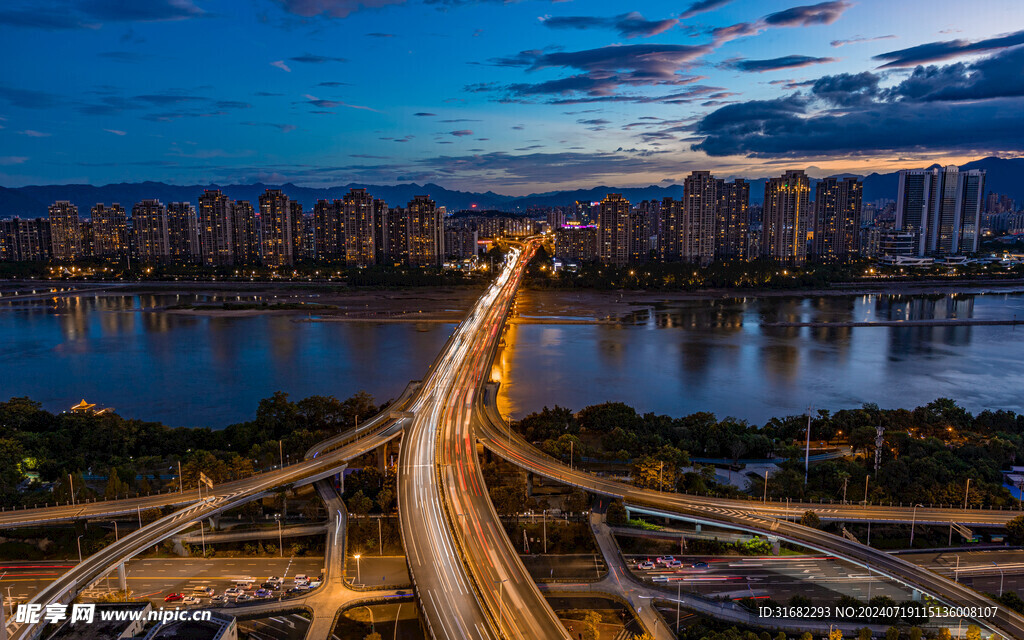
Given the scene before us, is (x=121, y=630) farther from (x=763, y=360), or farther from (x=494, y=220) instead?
(x=494, y=220)

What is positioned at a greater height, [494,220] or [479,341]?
[494,220]

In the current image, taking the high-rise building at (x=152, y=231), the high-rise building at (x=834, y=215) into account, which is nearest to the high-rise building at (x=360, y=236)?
the high-rise building at (x=152, y=231)

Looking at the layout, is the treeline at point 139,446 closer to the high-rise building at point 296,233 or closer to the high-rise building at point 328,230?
the high-rise building at point 296,233

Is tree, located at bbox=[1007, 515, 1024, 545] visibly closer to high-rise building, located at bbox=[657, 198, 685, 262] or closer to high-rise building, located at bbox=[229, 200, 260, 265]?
high-rise building, located at bbox=[657, 198, 685, 262]

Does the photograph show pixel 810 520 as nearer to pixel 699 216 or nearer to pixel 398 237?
pixel 699 216

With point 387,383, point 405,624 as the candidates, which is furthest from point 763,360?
point 405,624

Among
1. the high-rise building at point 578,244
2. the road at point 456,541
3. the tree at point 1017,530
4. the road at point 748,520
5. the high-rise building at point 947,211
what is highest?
the high-rise building at point 947,211

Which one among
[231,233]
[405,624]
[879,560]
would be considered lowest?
[405,624]
